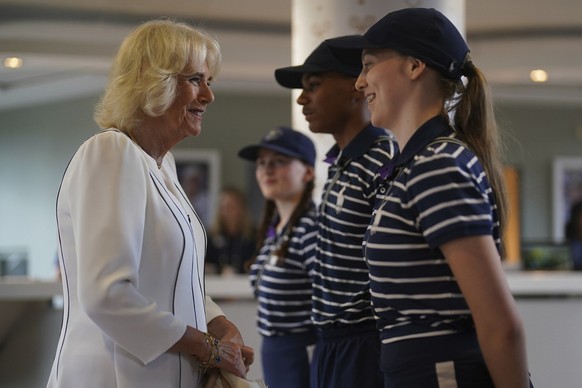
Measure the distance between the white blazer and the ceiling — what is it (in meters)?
4.88

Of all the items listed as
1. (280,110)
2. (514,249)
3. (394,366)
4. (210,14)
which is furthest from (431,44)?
(514,249)

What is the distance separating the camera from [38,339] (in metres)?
4.25

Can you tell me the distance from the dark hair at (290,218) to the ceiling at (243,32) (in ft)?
10.2

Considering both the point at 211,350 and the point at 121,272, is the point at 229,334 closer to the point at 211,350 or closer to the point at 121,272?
the point at 211,350

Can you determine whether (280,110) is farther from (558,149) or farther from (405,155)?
(405,155)

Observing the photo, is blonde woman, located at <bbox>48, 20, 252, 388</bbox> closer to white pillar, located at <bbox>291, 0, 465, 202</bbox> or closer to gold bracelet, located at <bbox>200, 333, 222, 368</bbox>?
gold bracelet, located at <bbox>200, 333, 222, 368</bbox>

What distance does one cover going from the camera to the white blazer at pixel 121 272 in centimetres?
174

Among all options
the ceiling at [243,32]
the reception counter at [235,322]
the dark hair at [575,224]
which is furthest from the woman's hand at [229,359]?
the dark hair at [575,224]

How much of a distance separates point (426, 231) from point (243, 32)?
19.0 ft

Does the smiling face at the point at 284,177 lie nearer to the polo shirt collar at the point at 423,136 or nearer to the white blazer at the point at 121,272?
the white blazer at the point at 121,272

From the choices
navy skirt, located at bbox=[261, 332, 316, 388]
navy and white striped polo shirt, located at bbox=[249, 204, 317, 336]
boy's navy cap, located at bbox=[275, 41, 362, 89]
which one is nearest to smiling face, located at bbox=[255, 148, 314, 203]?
navy and white striped polo shirt, located at bbox=[249, 204, 317, 336]

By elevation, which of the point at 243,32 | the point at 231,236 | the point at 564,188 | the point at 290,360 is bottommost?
the point at 290,360

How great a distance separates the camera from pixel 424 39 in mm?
1790

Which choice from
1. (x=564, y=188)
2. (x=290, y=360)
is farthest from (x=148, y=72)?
(x=564, y=188)
